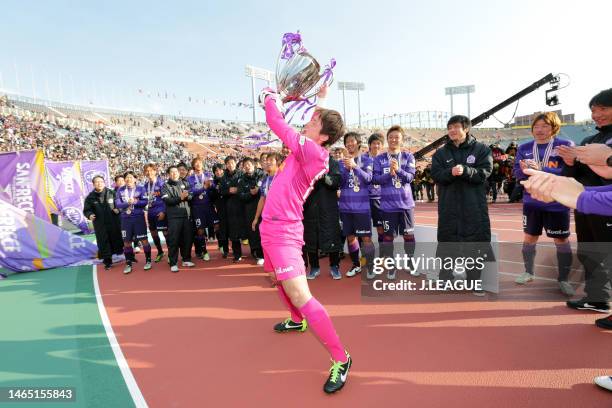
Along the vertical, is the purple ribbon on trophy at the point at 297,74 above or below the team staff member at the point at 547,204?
above

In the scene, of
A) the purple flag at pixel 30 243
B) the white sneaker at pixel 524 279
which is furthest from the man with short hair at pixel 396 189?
the purple flag at pixel 30 243

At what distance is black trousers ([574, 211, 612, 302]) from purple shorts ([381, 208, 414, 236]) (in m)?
1.82

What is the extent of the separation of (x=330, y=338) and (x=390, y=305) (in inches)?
67.3

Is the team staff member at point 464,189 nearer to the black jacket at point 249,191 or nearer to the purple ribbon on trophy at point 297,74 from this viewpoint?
the purple ribbon on trophy at point 297,74

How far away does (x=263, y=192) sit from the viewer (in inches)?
230

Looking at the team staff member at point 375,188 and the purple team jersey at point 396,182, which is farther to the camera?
the team staff member at point 375,188

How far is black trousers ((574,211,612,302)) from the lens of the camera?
3.25 metres

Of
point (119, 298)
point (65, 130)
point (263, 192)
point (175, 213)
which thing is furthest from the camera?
point (65, 130)

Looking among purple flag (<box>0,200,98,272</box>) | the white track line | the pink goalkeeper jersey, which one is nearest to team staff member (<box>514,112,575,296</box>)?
the pink goalkeeper jersey

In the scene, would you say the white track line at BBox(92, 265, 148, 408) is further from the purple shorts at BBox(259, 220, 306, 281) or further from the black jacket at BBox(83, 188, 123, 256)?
the black jacket at BBox(83, 188, 123, 256)

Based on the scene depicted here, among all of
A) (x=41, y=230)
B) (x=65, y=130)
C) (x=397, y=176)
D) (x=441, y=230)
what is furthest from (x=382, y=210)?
(x=65, y=130)

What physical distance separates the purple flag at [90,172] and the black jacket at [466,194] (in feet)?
36.9

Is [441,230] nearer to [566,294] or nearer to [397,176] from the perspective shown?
[397,176]

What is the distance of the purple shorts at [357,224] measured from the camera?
5.05m
